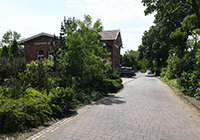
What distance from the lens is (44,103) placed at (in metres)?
5.61

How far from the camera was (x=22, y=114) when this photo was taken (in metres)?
4.58

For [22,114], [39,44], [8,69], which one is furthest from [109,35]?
[22,114]

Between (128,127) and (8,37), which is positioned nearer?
(128,127)

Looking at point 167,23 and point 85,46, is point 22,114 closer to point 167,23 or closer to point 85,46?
point 85,46

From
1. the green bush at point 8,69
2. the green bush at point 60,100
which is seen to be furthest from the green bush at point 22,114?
the green bush at point 8,69

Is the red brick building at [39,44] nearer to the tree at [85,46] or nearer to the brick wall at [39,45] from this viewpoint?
the brick wall at [39,45]

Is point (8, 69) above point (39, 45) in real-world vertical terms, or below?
below

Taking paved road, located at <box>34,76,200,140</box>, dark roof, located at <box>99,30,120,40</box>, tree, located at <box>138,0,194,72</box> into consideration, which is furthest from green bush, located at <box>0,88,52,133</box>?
dark roof, located at <box>99,30,120,40</box>

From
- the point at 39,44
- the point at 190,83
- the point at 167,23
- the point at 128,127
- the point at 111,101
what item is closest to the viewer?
the point at 128,127

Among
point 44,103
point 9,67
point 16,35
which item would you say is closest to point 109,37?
point 9,67

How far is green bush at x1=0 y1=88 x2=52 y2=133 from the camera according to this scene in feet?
14.2

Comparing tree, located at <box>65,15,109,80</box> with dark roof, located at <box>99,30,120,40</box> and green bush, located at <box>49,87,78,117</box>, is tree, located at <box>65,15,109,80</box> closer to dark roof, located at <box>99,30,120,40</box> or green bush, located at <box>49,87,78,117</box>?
green bush, located at <box>49,87,78,117</box>

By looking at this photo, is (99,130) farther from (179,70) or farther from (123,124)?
(179,70)

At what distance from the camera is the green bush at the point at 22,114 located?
4336 mm
